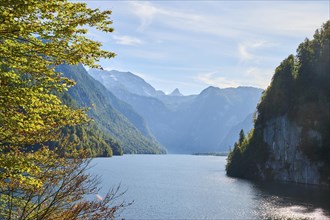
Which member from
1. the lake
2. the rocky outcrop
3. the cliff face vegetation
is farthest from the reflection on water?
the cliff face vegetation

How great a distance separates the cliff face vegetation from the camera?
13712cm

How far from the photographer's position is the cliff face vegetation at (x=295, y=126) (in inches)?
5399

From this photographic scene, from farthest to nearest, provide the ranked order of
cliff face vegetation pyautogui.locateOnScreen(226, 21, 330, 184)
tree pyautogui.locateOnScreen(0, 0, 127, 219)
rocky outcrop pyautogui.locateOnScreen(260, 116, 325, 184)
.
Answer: rocky outcrop pyautogui.locateOnScreen(260, 116, 325, 184) < cliff face vegetation pyautogui.locateOnScreen(226, 21, 330, 184) < tree pyautogui.locateOnScreen(0, 0, 127, 219)

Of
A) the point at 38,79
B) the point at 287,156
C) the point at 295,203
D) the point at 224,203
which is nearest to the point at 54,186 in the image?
the point at 38,79

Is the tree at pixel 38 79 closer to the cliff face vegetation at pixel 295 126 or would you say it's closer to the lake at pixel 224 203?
the lake at pixel 224 203

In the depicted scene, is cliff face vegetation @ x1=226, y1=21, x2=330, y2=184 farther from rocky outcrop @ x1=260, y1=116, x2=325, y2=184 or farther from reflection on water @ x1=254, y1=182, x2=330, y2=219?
reflection on water @ x1=254, y1=182, x2=330, y2=219

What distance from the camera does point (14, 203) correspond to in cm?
1847

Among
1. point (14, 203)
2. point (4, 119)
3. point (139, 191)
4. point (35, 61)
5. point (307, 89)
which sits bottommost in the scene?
point (139, 191)

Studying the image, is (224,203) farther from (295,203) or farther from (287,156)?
(287,156)

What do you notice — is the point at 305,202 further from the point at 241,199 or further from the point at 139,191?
the point at 139,191

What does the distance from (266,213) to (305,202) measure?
19.6m

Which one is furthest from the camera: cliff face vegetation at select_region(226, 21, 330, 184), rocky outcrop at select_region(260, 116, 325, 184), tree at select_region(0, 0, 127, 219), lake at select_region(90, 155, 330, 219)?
rocky outcrop at select_region(260, 116, 325, 184)

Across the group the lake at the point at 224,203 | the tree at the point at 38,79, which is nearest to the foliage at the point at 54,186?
the tree at the point at 38,79

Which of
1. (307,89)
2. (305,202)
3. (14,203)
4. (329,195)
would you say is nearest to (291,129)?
(307,89)
